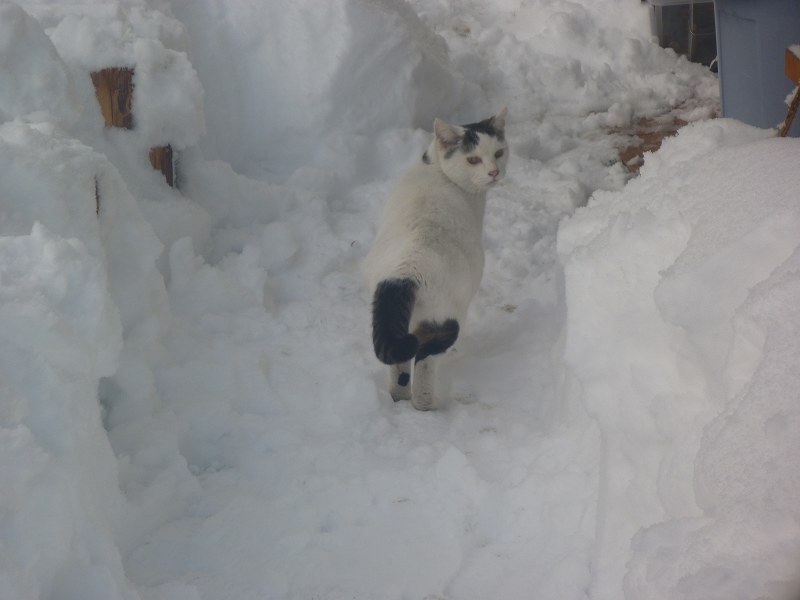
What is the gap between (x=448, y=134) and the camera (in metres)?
3.88

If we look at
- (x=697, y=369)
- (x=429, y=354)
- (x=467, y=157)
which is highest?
(x=697, y=369)

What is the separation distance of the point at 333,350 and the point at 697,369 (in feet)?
5.72

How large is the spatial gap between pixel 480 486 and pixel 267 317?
1.31 metres

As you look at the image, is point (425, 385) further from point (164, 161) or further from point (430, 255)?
point (164, 161)

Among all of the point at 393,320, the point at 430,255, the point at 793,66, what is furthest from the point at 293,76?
the point at 793,66

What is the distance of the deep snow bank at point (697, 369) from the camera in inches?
60.1

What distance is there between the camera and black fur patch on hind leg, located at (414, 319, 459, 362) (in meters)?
3.26

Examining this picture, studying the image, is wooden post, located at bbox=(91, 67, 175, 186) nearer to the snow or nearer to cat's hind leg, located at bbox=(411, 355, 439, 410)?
the snow

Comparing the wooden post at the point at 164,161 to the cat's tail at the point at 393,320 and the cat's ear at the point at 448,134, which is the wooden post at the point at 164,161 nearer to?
the cat's ear at the point at 448,134

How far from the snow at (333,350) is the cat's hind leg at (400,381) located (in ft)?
0.22

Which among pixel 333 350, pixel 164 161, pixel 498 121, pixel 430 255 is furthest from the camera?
pixel 498 121

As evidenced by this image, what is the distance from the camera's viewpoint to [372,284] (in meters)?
3.28

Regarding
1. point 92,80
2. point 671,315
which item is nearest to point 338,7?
point 92,80

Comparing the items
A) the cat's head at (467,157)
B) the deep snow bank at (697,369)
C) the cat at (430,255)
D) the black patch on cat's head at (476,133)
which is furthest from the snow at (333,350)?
the black patch on cat's head at (476,133)
